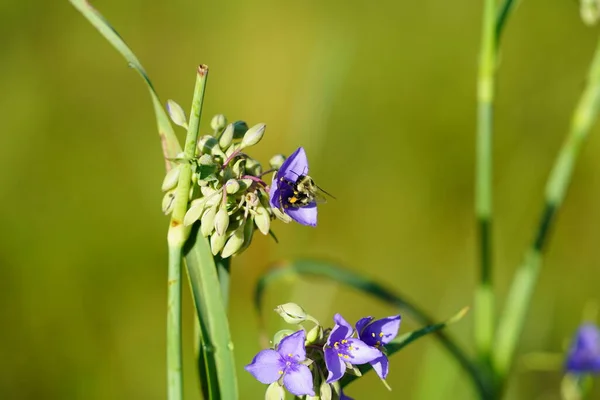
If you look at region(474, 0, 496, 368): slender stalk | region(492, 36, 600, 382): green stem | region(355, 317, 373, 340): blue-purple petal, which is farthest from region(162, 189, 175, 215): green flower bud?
region(492, 36, 600, 382): green stem

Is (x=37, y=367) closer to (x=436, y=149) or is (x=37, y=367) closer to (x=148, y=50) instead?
(x=148, y=50)

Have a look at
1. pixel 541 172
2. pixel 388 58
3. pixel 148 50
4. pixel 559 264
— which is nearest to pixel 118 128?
pixel 148 50

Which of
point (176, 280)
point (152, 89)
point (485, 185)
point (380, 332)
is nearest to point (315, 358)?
point (380, 332)

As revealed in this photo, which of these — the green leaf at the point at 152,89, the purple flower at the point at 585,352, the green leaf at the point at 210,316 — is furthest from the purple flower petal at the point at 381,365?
the purple flower at the point at 585,352

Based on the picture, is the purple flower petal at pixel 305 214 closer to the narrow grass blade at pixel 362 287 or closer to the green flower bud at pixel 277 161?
the green flower bud at pixel 277 161

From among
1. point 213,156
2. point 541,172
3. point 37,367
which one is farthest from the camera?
point 541,172

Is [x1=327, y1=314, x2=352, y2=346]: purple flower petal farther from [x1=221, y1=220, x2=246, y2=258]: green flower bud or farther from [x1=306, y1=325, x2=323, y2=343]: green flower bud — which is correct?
[x1=221, y1=220, x2=246, y2=258]: green flower bud

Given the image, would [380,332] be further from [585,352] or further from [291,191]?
[585,352]
